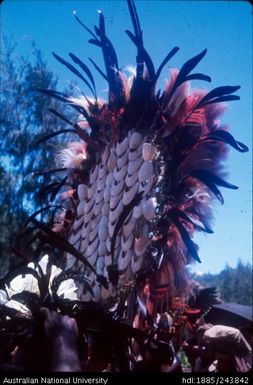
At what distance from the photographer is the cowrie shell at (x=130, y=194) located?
1.41 meters

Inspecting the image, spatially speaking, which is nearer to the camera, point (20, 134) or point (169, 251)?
point (169, 251)

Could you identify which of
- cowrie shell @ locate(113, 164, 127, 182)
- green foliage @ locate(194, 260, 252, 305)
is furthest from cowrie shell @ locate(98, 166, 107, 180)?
green foliage @ locate(194, 260, 252, 305)

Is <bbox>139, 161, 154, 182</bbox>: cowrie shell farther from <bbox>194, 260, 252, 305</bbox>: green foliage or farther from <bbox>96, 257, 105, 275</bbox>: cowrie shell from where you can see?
<bbox>194, 260, 252, 305</bbox>: green foliage

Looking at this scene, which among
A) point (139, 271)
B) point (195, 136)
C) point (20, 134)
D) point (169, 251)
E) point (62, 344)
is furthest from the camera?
point (20, 134)

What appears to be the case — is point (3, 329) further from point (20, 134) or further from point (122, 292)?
point (20, 134)

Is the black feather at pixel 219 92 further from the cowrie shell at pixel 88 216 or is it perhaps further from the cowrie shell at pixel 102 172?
the cowrie shell at pixel 88 216

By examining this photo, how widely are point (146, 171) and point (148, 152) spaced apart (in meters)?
0.09

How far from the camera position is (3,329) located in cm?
97

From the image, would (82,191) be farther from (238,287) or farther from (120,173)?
(238,287)

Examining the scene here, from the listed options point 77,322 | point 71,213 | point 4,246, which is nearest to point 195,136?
point 71,213

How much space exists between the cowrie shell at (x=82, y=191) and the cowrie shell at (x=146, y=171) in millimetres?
445

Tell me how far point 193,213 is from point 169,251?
0.79 ft

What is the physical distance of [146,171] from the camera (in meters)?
1.37

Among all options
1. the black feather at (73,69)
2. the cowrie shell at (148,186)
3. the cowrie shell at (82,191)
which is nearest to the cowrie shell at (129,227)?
the cowrie shell at (148,186)
